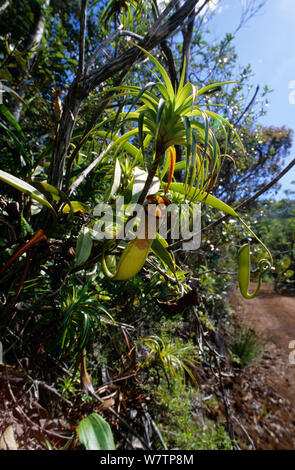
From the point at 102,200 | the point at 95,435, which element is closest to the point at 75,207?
the point at 102,200

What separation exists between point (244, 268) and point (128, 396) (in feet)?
2.98

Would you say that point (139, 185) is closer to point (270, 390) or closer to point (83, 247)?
point (83, 247)

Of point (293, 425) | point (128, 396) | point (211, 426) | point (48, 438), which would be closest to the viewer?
point (48, 438)

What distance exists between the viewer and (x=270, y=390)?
2166mm

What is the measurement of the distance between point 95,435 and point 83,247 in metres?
0.49

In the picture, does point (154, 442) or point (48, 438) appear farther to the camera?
point (154, 442)

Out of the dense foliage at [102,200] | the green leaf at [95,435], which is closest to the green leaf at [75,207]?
the dense foliage at [102,200]

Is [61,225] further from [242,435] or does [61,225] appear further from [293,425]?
[293,425]

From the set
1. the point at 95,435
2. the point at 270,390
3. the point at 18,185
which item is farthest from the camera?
the point at 270,390

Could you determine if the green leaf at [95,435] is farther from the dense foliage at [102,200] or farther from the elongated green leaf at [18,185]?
the elongated green leaf at [18,185]

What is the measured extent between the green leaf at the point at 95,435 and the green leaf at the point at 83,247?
45 cm

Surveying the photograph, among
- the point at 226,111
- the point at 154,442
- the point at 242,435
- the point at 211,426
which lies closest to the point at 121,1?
the point at 226,111

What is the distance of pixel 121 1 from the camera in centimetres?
49

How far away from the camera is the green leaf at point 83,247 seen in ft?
1.10
